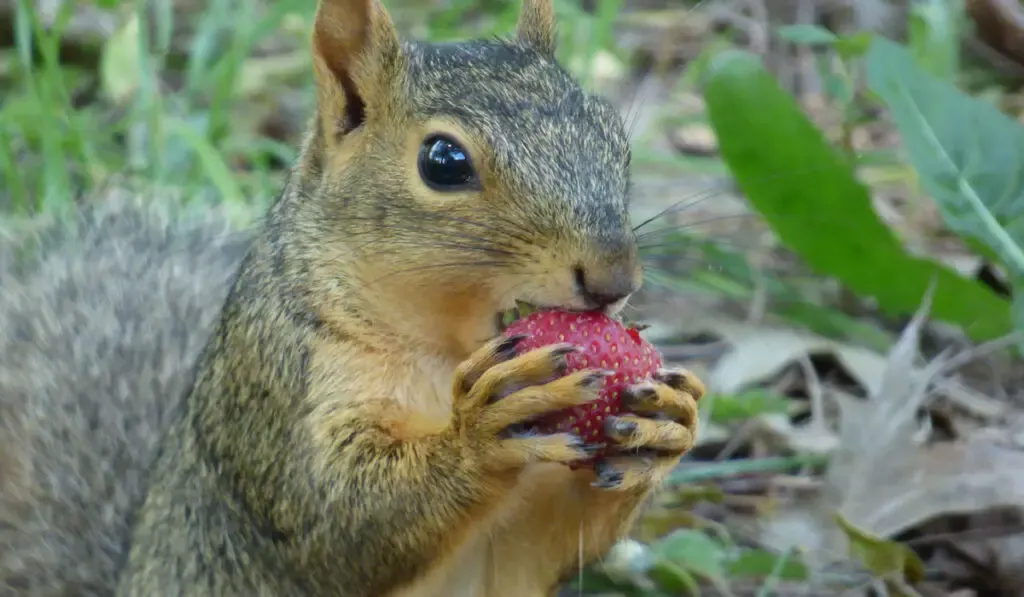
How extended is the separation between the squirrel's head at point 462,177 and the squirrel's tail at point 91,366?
1.81 ft

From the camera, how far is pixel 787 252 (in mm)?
2707

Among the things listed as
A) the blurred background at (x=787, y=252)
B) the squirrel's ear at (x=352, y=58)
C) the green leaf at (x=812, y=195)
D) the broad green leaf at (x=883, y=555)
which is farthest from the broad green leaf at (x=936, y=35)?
the squirrel's ear at (x=352, y=58)

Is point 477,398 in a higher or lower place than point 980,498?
higher

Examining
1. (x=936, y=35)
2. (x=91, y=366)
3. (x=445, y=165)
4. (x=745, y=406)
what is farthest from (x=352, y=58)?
(x=936, y=35)

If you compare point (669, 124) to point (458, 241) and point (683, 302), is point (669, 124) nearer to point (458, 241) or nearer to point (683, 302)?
point (683, 302)

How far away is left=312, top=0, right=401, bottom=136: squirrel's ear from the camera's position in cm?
134

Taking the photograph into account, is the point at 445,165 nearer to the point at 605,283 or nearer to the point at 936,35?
the point at 605,283

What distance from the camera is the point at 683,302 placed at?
2531 mm

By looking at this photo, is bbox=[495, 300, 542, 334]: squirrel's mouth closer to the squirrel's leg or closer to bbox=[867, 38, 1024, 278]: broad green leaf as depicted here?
the squirrel's leg

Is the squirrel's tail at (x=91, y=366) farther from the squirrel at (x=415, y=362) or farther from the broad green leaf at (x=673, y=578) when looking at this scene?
the broad green leaf at (x=673, y=578)

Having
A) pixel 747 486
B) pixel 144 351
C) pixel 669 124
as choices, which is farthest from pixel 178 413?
pixel 669 124

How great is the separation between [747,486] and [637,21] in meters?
2.22

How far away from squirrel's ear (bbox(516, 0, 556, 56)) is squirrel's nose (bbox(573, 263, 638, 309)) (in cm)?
44

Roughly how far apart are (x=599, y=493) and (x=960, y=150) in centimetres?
96
